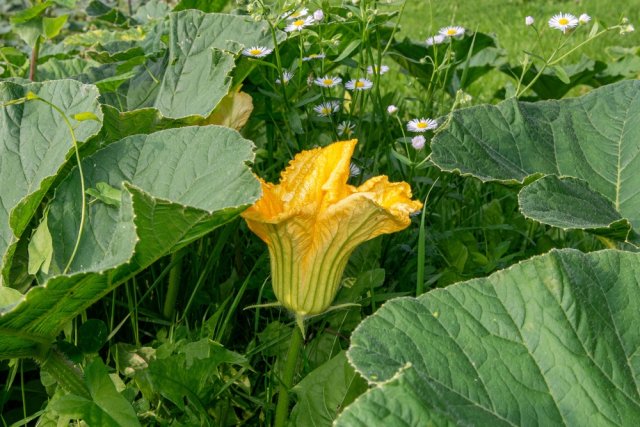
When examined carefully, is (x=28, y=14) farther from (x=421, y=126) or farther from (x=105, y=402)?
(x=421, y=126)

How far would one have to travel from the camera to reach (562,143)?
1.92 m

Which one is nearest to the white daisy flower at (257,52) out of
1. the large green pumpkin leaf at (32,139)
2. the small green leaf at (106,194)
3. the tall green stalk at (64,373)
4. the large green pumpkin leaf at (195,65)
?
the large green pumpkin leaf at (195,65)

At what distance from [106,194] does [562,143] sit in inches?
41.0

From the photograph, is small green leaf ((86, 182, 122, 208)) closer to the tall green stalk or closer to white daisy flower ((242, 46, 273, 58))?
the tall green stalk

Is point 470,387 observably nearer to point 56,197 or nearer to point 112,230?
point 112,230

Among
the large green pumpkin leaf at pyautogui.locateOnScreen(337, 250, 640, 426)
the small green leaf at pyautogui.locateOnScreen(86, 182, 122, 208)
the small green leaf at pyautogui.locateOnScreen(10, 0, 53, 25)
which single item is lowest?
the large green pumpkin leaf at pyautogui.locateOnScreen(337, 250, 640, 426)

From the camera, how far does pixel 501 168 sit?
1789 millimetres

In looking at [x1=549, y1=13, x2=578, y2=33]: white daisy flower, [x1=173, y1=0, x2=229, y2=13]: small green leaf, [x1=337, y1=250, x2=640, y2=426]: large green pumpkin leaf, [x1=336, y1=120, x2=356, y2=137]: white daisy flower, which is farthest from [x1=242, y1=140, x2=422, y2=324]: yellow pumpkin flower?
[x1=173, y1=0, x2=229, y2=13]: small green leaf

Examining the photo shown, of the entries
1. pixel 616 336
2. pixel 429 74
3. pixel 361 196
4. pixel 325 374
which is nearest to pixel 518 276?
pixel 616 336

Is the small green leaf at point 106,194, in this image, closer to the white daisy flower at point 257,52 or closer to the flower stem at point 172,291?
the flower stem at point 172,291

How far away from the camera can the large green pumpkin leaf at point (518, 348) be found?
1.13 metres

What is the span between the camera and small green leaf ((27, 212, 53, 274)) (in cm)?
148

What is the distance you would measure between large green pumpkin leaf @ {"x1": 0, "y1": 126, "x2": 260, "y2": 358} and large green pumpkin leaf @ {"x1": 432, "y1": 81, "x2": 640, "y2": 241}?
511 mm

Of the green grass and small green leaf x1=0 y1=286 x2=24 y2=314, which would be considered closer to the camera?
small green leaf x1=0 y1=286 x2=24 y2=314
